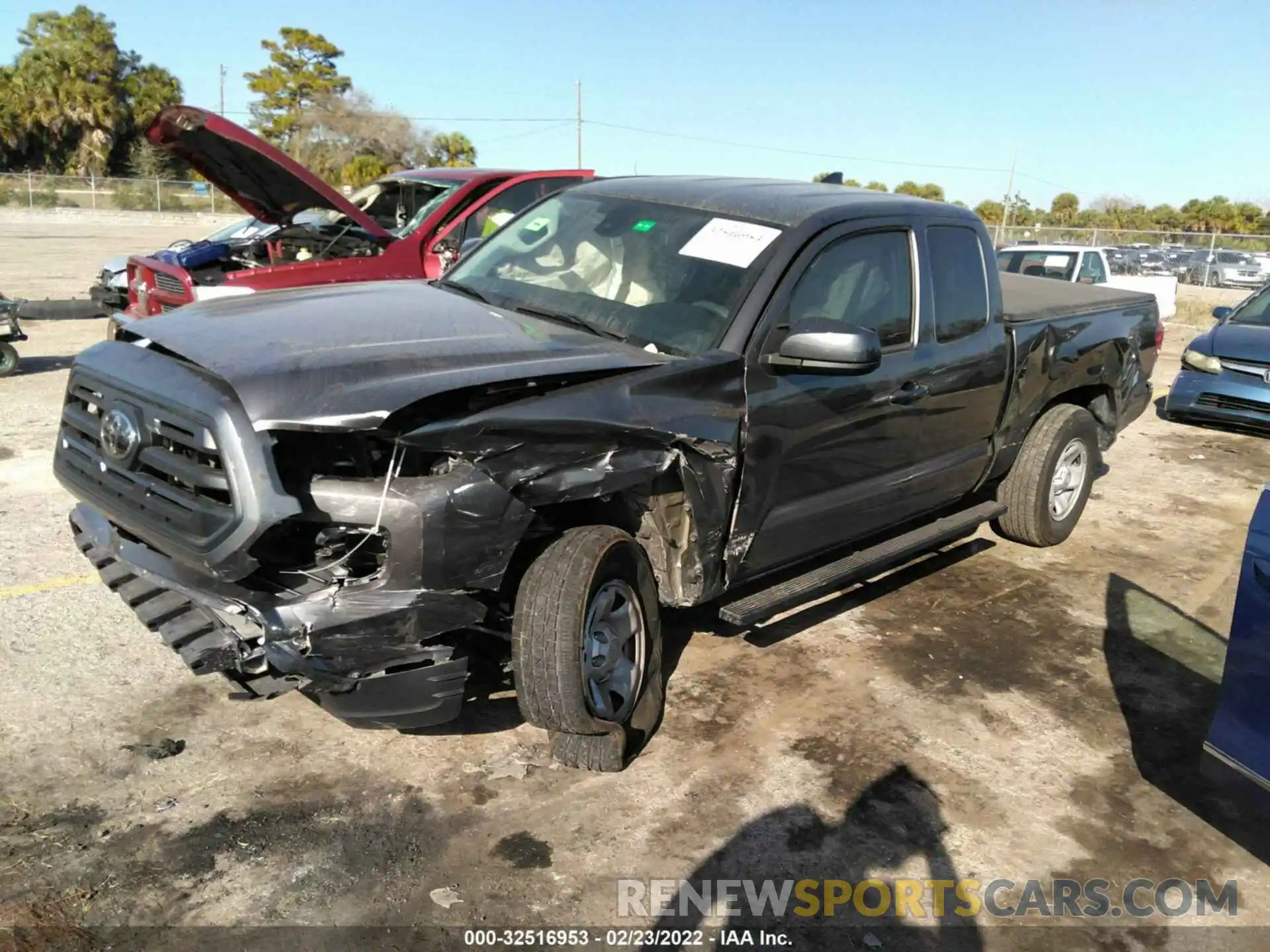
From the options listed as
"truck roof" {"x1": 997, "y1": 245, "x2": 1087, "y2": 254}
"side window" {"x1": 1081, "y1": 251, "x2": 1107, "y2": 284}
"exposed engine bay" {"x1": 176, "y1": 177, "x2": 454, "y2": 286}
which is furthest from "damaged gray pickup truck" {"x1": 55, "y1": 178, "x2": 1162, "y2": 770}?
"truck roof" {"x1": 997, "y1": 245, "x2": 1087, "y2": 254}

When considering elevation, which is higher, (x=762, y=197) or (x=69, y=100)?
(x=69, y=100)

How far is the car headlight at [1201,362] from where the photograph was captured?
32.5 feet

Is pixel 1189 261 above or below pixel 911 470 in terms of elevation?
above

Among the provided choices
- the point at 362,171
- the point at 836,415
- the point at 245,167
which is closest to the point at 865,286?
the point at 836,415

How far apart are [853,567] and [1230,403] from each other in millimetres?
7206

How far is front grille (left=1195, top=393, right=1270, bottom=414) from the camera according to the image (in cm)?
960

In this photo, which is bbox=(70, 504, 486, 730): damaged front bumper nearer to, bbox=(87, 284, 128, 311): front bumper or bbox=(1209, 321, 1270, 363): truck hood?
bbox=(1209, 321, 1270, 363): truck hood

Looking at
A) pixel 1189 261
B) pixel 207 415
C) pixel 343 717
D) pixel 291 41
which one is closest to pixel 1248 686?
pixel 343 717

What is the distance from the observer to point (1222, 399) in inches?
388

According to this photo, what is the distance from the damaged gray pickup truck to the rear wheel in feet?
21.2

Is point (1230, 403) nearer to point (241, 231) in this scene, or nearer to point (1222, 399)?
point (1222, 399)

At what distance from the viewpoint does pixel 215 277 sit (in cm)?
773

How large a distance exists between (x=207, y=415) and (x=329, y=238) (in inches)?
241

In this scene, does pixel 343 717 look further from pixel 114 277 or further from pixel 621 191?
pixel 114 277
